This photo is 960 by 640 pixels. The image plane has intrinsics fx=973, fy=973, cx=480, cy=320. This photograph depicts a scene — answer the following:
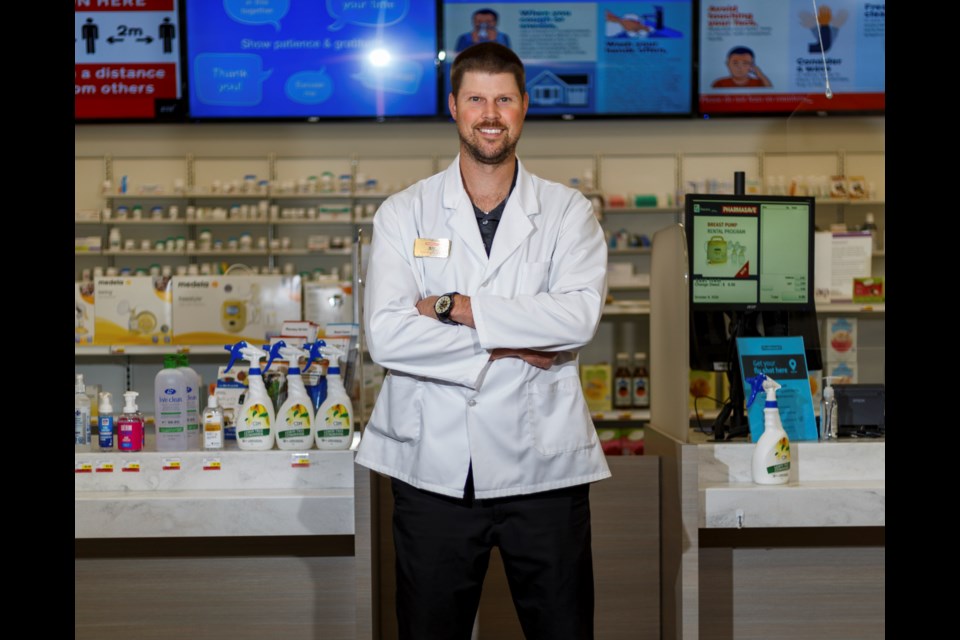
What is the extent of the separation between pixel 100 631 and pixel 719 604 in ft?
5.98

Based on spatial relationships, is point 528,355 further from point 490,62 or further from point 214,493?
point 214,493

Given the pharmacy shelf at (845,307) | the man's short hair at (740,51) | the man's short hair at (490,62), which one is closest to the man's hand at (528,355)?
the man's short hair at (490,62)

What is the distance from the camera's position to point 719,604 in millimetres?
2912

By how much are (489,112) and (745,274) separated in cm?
110

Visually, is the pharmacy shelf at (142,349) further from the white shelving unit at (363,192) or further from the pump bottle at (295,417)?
the pump bottle at (295,417)

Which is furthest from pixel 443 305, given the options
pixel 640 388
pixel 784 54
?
pixel 784 54

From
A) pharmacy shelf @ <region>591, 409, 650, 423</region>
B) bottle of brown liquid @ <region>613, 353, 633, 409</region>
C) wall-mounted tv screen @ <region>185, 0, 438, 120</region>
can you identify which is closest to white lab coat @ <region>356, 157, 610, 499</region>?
pharmacy shelf @ <region>591, 409, 650, 423</region>

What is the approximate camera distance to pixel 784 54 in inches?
258

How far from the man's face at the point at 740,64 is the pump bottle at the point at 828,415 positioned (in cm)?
415

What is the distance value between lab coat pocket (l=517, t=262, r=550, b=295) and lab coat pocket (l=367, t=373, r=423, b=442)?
33cm

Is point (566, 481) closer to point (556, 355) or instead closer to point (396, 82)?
point (556, 355)

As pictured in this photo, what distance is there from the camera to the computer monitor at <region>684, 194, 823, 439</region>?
2900mm
